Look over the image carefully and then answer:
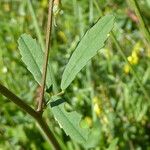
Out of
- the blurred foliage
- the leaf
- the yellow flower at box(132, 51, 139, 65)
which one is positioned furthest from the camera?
the yellow flower at box(132, 51, 139, 65)

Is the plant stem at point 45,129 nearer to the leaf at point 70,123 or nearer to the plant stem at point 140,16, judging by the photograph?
the leaf at point 70,123

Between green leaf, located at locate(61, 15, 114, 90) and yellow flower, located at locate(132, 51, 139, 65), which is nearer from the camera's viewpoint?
green leaf, located at locate(61, 15, 114, 90)

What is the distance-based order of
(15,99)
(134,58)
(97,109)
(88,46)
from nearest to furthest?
1. (15,99)
2. (88,46)
3. (97,109)
4. (134,58)

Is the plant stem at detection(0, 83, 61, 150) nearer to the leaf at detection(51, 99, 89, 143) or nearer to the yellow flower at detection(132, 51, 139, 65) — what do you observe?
the leaf at detection(51, 99, 89, 143)

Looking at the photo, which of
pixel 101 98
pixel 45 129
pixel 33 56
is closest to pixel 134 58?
pixel 101 98

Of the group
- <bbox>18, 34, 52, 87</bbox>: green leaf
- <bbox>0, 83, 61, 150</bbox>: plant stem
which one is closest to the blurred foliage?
<bbox>18, 34, 52, 87</bbox>: green leaf

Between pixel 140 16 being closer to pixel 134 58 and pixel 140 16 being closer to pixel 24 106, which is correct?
pixel 24 106

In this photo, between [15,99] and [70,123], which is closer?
[15,99]
